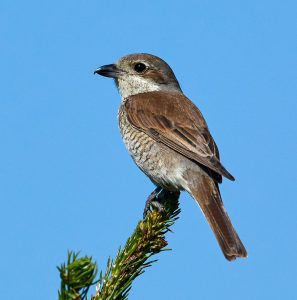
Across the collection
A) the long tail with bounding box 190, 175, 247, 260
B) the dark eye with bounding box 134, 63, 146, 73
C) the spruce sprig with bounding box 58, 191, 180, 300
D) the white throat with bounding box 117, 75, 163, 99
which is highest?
the dark eye with bounding box 134, 63, 146, 73

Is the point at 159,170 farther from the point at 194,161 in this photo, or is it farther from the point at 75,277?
the point at 75,277

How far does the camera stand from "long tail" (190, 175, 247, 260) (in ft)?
13.1

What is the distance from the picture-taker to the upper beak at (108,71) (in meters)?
6.16

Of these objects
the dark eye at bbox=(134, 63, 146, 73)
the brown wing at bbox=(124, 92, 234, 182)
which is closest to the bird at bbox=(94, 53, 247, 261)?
the brown wing at bbox=(124, 92, 234, 182)

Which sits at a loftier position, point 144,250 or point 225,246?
point 225,246

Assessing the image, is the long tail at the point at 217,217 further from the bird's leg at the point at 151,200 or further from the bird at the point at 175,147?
the bird's leg at the point at 151,200

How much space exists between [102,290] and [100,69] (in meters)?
3.81

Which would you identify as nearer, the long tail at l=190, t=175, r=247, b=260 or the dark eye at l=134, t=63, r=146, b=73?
the long tail at l=190, t=175, r=247, b=260

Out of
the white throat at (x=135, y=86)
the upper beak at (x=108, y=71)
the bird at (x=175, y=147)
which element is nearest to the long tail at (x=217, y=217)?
the bird at (x=175, y=147)

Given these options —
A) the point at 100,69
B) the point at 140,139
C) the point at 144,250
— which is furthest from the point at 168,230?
the point at 100,69

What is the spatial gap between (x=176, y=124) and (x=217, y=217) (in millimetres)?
1142

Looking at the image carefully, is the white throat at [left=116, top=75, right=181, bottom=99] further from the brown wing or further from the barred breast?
the barred breast

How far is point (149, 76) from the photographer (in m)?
6.30

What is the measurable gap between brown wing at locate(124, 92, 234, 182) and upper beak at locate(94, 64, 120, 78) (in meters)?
0.42
